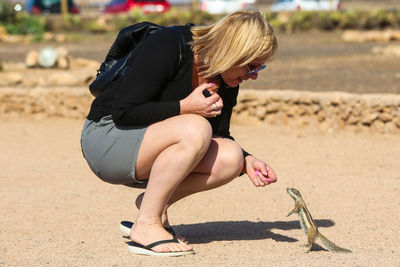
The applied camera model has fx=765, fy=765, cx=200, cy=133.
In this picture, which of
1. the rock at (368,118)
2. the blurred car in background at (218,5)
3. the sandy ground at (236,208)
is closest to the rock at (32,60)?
the sandy ground at (236,208)

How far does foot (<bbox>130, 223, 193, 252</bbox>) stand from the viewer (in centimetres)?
385

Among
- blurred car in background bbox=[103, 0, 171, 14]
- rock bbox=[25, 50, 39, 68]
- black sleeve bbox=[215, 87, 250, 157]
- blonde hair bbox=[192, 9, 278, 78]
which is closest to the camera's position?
blonde hair bbox=[192, 9, 278, 78]

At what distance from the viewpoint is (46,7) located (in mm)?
30938

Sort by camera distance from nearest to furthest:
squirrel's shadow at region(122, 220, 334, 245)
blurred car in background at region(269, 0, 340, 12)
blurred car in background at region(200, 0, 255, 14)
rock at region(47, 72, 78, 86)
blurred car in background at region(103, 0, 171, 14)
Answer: squirrel's shadow at region(122, 220, 334, 245)
rock at region(47, 72, 78, 86)
blurred car in background at region(269, 0, 340, 12)
blurred car in background at region(200, 0, 255, 14)
blurred car in background at region(103, 0, 171, 14)

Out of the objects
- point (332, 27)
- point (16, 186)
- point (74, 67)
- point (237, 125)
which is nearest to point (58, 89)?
point (237, 125)

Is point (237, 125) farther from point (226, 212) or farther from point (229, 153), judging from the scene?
point (229, 153)

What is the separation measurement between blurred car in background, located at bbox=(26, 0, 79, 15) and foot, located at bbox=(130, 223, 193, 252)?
27759 millimetres

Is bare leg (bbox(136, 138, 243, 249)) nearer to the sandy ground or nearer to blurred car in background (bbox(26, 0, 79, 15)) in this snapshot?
the sandy ground

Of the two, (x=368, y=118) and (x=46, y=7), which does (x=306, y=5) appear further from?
(x=368, y=118)

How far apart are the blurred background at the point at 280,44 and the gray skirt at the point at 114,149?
963 millimetres

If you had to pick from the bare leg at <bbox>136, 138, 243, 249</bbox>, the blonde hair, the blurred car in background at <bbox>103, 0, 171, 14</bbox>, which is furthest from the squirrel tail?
the blurred car in background at <bbox>103, 0, 171, 14</bbox>

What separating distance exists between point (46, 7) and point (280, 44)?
616 inches

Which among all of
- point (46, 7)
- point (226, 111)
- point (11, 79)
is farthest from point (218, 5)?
point (226, 111)

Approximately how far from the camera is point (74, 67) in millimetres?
12953
